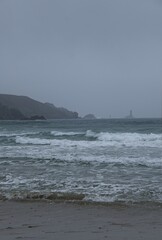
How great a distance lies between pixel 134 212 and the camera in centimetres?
701

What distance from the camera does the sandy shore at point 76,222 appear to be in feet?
17.2

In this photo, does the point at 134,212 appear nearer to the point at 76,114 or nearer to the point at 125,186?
the point at 125,186

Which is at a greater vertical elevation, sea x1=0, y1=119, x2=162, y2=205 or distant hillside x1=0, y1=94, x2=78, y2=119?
distant hillside x1=0, y1=94, x2=78, y2=119

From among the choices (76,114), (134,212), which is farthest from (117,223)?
(76,114)

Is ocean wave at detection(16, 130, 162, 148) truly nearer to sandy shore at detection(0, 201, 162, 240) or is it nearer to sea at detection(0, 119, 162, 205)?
sea at detection(0, 119, 162, 205)

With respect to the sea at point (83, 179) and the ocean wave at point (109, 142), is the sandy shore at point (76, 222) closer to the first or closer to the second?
the sea at point (83, 179)

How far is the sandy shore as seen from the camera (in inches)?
206

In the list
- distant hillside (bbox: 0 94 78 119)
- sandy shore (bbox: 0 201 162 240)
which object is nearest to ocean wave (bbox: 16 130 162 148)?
sandy shore (bbox: 0 201 162 240)

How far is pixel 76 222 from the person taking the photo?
6.20 metres

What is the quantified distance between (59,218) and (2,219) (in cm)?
102

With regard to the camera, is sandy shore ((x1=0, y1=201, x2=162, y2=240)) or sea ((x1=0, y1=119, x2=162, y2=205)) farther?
sea ((x1=0, y1=119, x2=162, y2=205))

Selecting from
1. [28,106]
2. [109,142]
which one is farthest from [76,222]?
[28,106]

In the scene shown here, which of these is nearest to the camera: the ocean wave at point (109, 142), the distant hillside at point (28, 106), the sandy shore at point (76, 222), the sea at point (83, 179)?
the sandy shore at point (76, 222)

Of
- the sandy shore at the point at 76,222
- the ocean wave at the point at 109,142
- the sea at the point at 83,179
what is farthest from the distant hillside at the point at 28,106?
the sandy shore at the point at 76,222
